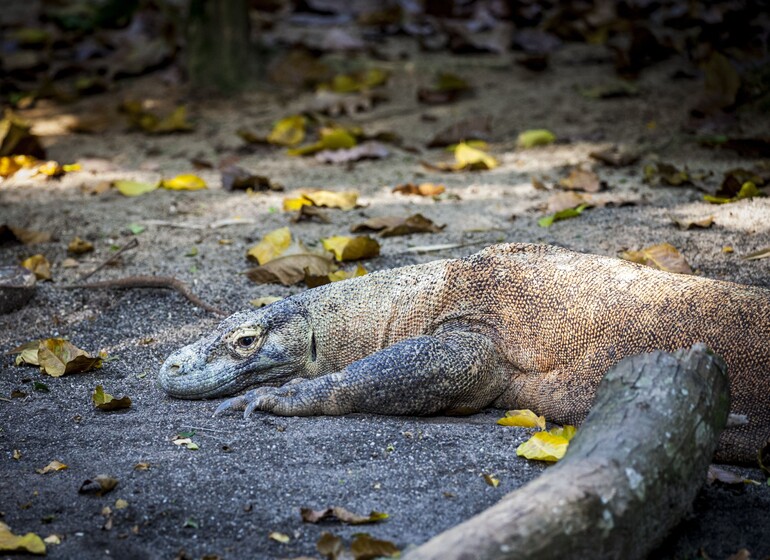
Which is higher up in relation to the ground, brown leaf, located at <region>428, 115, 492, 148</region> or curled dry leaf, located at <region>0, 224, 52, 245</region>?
brown leaf, located at <region>428, 115, 492, 148</region>

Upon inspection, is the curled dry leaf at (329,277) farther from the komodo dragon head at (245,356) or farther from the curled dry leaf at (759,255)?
the curled dry leaf at (759,255)

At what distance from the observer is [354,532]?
253 cm

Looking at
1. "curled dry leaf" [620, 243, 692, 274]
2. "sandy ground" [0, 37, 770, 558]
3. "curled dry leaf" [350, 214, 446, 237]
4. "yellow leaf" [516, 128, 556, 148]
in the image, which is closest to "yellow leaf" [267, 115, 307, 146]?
"sandy ground" [0, 37, 770, 558]

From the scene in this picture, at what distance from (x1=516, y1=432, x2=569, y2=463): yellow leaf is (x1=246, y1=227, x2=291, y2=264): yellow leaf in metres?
2.13

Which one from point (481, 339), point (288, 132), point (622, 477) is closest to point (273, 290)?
point (481, 339)

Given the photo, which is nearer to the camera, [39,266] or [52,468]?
[52,468]

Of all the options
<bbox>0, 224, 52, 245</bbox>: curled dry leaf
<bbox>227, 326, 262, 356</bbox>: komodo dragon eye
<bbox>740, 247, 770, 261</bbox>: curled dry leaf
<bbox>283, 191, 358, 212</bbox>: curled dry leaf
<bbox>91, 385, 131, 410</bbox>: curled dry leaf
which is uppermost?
<bbox>740, 247, 770, 261</bbox>: curled dry leaf

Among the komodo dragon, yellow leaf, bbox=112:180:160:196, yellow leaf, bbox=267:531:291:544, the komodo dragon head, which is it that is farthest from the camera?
yellow leaf, bbox=112:180:160:196

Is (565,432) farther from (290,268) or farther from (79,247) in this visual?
(79,247)

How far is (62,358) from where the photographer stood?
385 centimetres

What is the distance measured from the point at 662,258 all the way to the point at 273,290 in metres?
1.86

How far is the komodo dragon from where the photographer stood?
3098 mm

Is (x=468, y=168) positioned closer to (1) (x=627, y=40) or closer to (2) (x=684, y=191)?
(2) (x=684, y=191)

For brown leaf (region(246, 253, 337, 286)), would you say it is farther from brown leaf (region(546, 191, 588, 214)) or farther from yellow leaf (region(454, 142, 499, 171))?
yellow leaf (region(454, 142, 499, 171))
